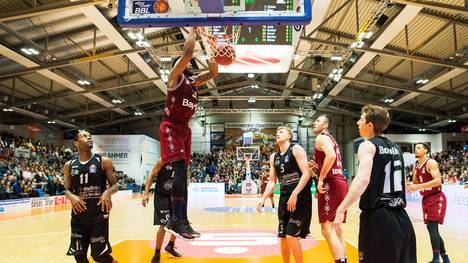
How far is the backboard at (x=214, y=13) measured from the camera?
430 cm

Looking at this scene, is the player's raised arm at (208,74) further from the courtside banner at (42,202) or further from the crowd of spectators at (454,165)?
the crowd of spectators at (454,165)

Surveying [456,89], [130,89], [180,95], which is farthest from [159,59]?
[456,89]

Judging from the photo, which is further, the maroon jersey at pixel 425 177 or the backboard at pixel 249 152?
the backboard at pixel 249 152

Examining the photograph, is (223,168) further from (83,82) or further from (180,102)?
(180,102)

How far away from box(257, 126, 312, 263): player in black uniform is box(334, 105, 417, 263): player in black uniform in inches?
63.7

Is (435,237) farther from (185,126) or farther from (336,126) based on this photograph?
(336,126)

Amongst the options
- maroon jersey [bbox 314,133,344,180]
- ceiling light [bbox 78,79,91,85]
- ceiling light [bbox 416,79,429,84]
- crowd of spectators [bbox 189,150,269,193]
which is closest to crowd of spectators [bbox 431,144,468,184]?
ceiling light [bbox 416,79,429,84]

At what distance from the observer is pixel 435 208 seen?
580cm

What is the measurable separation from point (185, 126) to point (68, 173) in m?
1.46

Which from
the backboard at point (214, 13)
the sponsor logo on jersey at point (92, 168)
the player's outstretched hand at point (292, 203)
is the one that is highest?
the backboard at point (214, 13)

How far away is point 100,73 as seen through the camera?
2214cm

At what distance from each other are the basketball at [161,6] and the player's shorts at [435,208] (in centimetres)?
472

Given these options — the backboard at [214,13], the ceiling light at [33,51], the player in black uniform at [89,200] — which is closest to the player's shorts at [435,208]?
the backboard at [214,13]

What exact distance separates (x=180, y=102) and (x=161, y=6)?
4.26 feet
